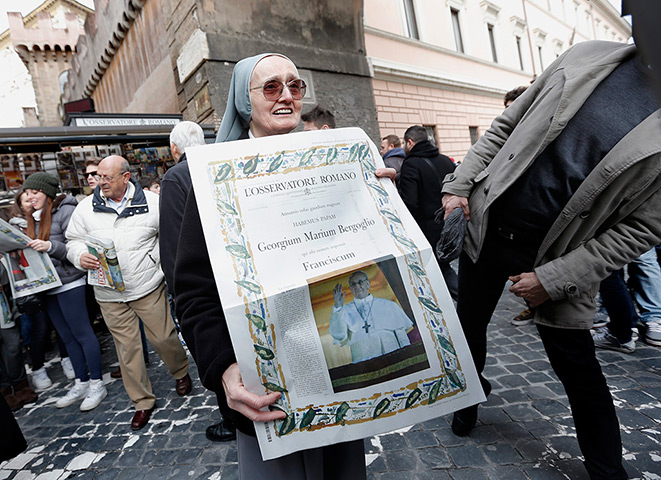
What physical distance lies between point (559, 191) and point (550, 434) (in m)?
1.46

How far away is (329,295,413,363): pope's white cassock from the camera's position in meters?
0.97

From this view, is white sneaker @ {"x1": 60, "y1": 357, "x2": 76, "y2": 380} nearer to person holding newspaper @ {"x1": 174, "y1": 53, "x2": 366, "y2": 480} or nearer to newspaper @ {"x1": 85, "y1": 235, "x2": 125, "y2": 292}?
newspaper @ {"x1": 85, "y1": 235, "x2": 125, "y2": 292}

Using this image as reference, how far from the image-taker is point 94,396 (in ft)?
10.8

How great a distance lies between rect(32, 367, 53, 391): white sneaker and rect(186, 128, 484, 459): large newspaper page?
13.7 feet

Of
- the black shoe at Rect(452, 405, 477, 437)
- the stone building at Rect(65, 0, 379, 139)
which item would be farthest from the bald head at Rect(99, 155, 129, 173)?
the stone building at Rect(65, 0, 379, 139)

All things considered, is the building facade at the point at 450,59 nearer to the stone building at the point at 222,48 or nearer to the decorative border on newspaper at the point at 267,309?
the stone building at the point at 222,48

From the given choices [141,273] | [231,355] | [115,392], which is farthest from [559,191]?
[115,392]

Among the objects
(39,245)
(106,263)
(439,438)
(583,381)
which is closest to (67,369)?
(39,245)

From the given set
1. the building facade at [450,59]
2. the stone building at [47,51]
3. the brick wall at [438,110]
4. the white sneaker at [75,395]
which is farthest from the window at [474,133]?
the stone building at [47,51]

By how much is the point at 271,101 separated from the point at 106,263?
2.21 meters

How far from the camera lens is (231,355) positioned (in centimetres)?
102

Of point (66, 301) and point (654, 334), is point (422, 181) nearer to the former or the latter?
point (654, 334)

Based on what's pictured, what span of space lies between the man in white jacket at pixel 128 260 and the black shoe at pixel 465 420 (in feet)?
7.47

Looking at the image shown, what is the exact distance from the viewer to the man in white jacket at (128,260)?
2.84 m
